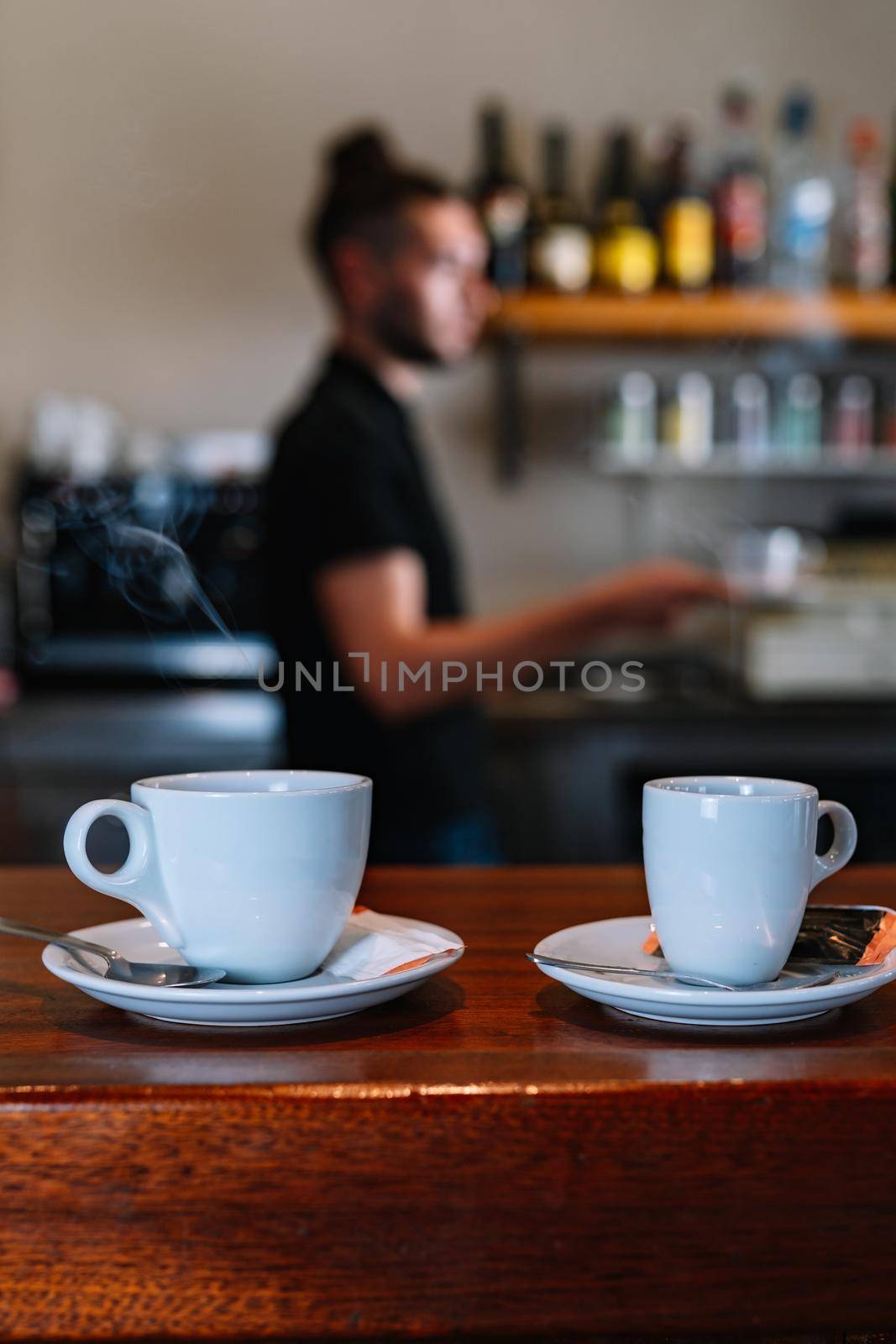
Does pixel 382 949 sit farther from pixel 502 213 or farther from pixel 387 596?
pixel 502 213

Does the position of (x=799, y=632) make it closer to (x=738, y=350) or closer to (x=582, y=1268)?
(x=738, y=350)

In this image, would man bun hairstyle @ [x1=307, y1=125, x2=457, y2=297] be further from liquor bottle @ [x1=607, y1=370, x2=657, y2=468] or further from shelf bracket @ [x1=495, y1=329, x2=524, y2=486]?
liquor bottle @ [x1=607, y1=370, x2=657, y2=468]

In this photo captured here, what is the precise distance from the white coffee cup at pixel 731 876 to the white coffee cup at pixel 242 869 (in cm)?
9

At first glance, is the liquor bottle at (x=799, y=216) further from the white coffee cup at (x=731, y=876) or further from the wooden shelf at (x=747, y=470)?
the white coffee cup at (x=731, y=876)

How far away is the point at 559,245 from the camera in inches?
70.3

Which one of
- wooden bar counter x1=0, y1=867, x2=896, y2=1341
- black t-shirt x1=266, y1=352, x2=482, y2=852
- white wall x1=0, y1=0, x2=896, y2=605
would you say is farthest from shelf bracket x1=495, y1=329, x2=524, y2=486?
wooden bar counter x1=0, y1=867, x2=896, y2=1341

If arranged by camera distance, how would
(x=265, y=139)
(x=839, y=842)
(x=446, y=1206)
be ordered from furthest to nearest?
(x=265, y=139) < (x=839, y=842) < (x=446, y=1206)

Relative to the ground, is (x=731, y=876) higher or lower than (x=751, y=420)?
lower

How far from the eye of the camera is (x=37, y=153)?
961 mm

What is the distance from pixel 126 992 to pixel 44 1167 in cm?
6

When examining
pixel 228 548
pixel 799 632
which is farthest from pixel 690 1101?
pixel 799 632

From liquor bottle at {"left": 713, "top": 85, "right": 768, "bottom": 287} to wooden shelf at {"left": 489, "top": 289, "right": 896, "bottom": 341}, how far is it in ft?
0.16

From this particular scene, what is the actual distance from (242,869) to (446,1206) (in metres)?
0.11

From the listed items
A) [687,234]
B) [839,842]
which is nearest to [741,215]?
[687,234]
